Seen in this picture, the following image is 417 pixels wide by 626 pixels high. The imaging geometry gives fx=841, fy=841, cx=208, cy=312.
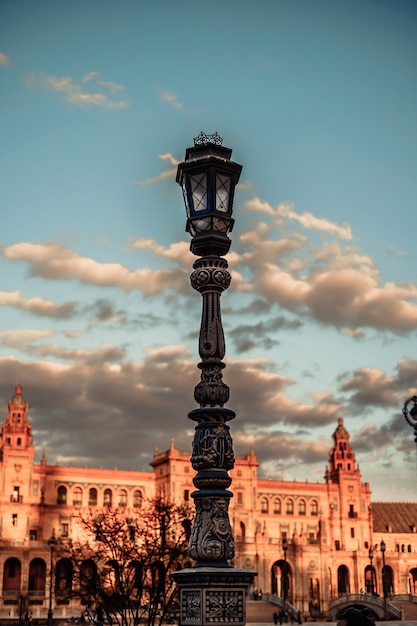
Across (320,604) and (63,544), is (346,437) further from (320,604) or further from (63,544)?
(63,544)

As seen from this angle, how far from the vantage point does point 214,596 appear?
13.0 m

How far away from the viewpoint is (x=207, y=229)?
15.5 m

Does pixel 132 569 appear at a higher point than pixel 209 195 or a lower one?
lower

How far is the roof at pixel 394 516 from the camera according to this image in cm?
11838

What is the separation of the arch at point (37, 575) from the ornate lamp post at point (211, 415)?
80661mm

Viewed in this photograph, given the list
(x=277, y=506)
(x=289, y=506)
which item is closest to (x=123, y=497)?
(x=277, y=506)

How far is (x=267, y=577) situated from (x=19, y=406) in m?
35.4

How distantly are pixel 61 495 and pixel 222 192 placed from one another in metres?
87.6

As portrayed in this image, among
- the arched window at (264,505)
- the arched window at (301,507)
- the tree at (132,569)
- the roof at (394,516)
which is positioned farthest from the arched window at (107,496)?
the roof at (394,516)

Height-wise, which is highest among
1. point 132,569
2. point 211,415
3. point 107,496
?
point 107,496

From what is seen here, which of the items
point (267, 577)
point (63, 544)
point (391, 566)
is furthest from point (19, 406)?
point (391, 566)

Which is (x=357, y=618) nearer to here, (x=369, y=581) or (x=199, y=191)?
(x=199, y=191)

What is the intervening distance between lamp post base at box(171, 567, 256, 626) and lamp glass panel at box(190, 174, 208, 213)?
6.50 meters

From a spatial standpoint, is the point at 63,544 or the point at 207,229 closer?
the point at 207,229
